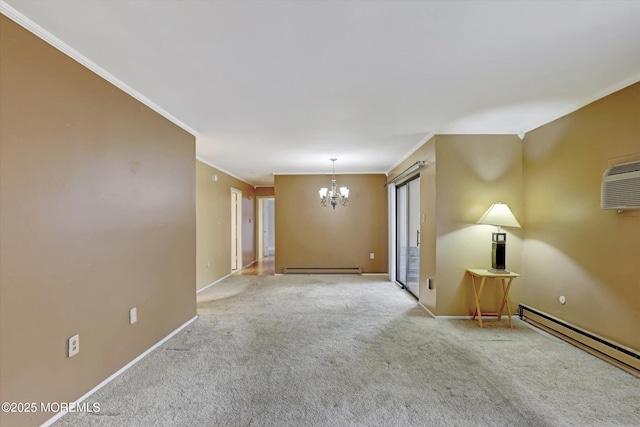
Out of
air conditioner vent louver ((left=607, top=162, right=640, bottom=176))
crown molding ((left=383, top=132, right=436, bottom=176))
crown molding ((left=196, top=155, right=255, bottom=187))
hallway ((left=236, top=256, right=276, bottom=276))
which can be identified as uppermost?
crown molding ((left=383, top=132, right=436, bottom=176))

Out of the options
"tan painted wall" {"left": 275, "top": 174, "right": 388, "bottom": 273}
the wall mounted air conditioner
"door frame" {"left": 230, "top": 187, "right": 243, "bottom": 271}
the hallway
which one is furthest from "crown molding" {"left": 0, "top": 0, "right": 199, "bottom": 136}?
the hallway

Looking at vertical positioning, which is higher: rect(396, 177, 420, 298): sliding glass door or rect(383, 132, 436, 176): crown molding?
rect(383, 132, 436, 176): crown molding

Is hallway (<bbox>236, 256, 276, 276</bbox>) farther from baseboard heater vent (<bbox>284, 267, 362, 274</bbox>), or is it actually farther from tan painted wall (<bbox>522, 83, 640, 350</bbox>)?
tan painted wall (<bbox>522, 83, 640, 350</bbox>)

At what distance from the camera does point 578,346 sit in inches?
108

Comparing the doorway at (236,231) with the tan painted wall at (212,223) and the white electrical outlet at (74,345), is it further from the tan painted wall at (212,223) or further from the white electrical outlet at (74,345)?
the white electrical outlet at (74,345)

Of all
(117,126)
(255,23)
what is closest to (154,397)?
(117,126)

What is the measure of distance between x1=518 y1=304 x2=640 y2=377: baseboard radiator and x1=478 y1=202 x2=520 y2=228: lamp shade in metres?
1.09

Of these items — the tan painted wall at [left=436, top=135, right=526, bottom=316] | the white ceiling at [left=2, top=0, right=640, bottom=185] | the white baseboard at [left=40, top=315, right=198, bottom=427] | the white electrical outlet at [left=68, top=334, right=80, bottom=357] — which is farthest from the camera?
the tan painted wall at [left=436, top=135, right=526, bottom=316]

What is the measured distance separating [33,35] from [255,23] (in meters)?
1.30

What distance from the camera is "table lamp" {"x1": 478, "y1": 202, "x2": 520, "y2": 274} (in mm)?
3262

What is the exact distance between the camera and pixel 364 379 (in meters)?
2.23

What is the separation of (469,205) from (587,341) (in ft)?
5.66

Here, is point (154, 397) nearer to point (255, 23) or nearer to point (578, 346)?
point (255, 23)

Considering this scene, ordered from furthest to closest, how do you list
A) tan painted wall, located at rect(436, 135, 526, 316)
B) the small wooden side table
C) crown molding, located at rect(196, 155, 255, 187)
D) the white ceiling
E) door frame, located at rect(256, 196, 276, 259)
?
door frame, located at rect(256, 196, 276, 259) < crown molding, located at rect(196, 155, 255, 187) < tan painted wall, located at rect(436, 135, 526, 316) < the small wooden side table < the white ceiling
